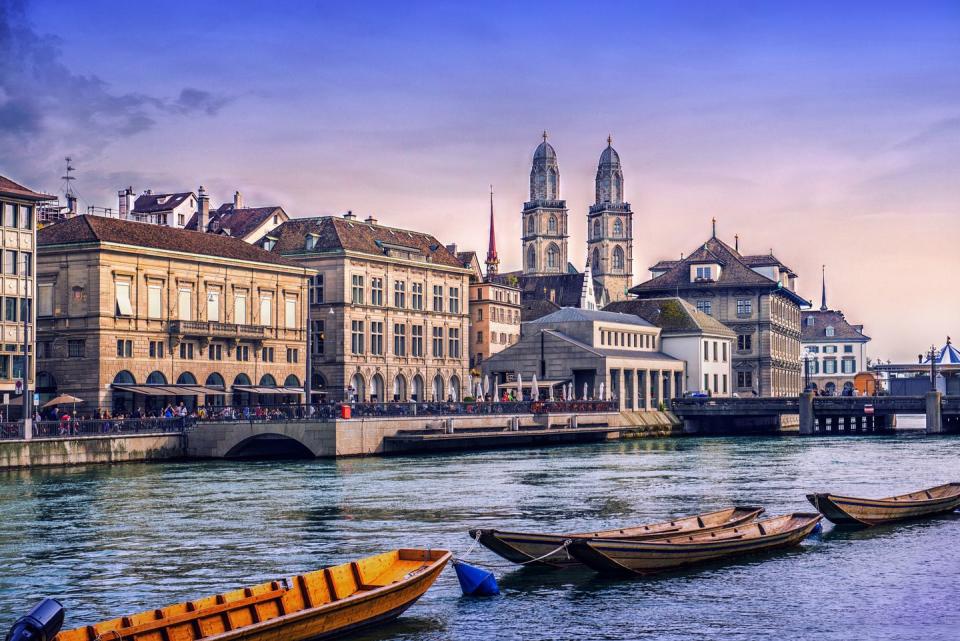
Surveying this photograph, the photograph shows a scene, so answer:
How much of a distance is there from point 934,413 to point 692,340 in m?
32.0

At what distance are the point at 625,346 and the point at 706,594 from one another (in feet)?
341

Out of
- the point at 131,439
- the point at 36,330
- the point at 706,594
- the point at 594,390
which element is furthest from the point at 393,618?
the point at 594,390

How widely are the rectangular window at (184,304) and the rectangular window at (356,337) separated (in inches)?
882

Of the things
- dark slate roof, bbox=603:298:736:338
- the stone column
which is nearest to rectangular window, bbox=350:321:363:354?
dark slate roof, bbox=603:298:736:338

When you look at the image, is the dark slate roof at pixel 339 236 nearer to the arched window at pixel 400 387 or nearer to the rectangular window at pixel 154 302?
the arched window at pixel 400 387

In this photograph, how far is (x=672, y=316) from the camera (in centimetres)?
14888

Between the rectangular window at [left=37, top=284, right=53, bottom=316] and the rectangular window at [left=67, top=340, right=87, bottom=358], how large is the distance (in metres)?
2.90

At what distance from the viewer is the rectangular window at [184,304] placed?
100106 mm

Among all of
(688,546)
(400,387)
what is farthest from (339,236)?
(688,546)

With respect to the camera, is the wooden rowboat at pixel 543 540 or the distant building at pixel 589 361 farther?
the distant building at pixel 589 361

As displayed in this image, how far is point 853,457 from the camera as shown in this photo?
86.1 m

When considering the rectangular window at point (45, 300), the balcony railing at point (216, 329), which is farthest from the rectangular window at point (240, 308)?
the rectangular window at point (45, 300)

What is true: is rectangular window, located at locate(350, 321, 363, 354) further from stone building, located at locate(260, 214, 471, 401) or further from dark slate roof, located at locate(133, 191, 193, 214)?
dark slate roof, located at locate(133, 191, 193, 214)

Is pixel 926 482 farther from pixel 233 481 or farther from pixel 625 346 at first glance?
pixel 625 346
